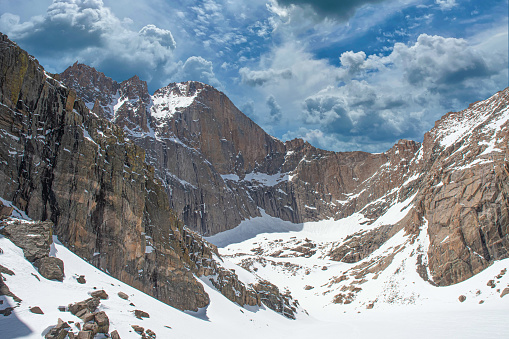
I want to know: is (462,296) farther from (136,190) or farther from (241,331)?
(136,190)

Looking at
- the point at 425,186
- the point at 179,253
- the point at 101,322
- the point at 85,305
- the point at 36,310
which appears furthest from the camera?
the point at 425,186

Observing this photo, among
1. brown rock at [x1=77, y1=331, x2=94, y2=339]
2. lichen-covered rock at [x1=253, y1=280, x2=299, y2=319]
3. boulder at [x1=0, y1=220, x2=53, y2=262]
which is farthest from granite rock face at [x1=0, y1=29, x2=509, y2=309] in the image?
brown rock at [x1=77, y1=331, x2=94, y2=339]

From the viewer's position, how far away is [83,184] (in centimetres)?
3584

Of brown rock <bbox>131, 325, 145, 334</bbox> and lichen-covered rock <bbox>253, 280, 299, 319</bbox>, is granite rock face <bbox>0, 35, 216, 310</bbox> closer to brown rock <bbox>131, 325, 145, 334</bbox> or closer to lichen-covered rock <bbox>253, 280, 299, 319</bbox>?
brown rock <bbox>131, 325, 145, 334</bbox>

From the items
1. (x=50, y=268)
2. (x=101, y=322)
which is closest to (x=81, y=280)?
(x=50, y=268)

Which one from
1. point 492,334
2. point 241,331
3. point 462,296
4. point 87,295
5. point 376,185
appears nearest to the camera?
point 87,295

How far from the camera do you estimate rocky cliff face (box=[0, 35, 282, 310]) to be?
1270 inches

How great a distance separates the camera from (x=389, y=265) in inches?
3472

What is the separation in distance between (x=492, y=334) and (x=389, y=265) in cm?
5995

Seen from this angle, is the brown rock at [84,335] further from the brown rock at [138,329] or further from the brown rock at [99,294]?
the brown rock at [99,294]

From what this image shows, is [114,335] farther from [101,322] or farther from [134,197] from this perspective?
[134,197]

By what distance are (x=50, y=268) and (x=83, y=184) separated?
15275 mm

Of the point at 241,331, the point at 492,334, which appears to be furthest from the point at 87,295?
the point at 492,334

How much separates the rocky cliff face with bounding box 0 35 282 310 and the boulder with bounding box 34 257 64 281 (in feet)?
22.2
